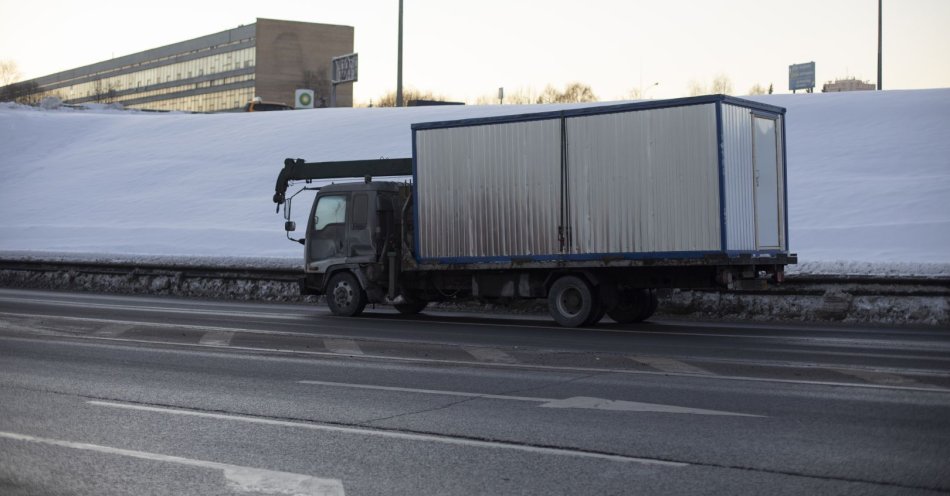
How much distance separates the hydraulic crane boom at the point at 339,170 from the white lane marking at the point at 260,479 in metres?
14.7

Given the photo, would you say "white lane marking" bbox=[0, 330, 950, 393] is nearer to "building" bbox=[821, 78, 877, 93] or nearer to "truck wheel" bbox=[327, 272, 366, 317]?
"truck wheel" bbox=[327, 272, 366, 317]

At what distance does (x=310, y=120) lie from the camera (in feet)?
183

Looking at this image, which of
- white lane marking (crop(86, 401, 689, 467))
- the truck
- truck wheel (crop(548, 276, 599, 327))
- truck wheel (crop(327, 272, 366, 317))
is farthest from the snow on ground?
white lane marking (crop(86, 401, 689, 467))

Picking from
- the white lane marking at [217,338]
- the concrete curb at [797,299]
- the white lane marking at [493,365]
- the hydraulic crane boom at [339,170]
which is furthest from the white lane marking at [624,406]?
the hydraulic crane boom at [339,170]

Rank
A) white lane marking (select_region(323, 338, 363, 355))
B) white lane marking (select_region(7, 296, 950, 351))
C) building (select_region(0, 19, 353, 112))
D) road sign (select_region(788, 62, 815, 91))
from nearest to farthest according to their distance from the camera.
Result: white lane marking (select_region(323, 338, 363, 355)) < white lane marking (select_region(7, 296, 950, 351)) < road sign (select_region(788, 62, 815, 91)) < building (select_region(0, 19, 353, 112))

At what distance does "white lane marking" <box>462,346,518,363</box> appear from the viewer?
11922 mm

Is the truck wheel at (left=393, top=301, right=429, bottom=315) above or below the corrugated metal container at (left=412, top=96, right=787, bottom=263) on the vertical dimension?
below

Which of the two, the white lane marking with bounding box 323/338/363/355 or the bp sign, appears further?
the bp sign

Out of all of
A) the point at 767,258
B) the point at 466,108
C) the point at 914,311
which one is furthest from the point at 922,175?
the point at 466,108

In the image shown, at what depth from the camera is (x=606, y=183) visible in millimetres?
16734

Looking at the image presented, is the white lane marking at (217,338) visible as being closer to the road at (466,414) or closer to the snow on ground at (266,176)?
the road at (466,414)

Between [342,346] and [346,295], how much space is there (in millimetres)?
6559

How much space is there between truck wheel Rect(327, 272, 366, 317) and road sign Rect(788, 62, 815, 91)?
10060 centimetres

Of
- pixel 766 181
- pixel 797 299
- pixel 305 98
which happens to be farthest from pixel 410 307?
pixel 305 98
